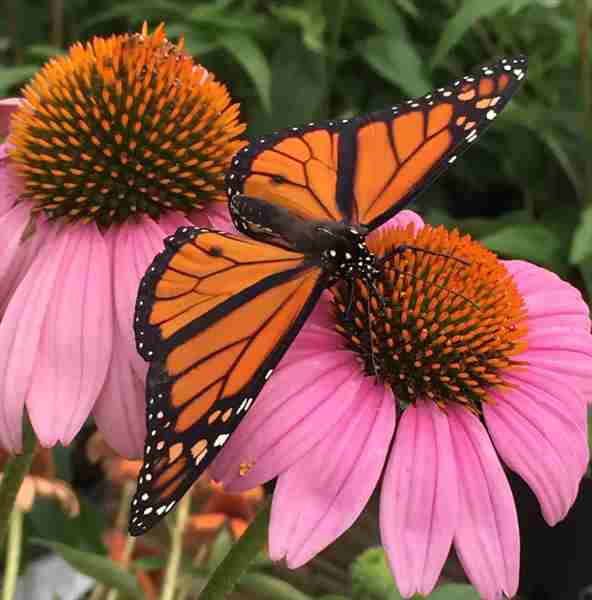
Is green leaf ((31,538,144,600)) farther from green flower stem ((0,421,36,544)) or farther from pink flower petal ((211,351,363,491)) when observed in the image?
pink flower petal ((211,351,363,491))

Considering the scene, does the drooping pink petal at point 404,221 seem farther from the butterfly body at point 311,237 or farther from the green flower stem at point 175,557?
the green flower stem at point 175,557

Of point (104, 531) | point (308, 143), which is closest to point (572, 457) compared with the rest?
point (308, 143)

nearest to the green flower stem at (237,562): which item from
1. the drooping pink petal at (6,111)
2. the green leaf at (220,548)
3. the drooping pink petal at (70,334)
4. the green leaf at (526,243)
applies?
the drooping pink petal at (70,334)

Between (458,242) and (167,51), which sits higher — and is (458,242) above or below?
below

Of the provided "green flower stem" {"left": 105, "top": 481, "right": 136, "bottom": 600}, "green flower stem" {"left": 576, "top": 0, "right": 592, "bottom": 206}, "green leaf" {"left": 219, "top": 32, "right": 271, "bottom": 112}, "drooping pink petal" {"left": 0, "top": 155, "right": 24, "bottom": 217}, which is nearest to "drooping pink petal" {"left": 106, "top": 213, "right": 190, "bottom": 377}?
"drooping pink petal" {"left": 0, "top": 155, "right": 24, "bottom": 217}

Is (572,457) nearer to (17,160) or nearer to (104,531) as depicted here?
(17,160)

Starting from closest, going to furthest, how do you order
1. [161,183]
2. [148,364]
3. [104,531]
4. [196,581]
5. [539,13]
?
[148,364] → [161,183] → [196,581] → [104,531] → [539,13]
